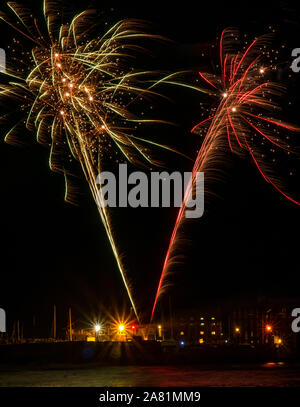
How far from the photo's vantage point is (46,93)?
16891 millimetres

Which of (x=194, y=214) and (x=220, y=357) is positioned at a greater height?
(x=194, y=214)

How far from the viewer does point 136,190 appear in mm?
22344

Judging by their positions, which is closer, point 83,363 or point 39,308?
point 83,363

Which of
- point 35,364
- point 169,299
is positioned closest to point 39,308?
point 169,299

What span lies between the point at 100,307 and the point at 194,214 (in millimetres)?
35763

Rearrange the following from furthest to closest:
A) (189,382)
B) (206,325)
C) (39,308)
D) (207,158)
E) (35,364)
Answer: (206,325)
(39,308)
(35,364)
(207,158)
(189,382)

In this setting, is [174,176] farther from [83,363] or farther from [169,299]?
[169,299]

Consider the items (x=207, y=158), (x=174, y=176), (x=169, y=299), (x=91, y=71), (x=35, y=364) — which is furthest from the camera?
(x=169, y=299)

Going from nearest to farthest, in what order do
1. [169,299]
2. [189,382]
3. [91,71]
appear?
[189,382] → [91,71] → [169,299]

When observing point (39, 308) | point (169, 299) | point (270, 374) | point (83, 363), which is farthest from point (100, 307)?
point (270, 374)

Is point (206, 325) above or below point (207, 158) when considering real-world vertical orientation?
below

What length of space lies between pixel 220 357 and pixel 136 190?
9.12 meters

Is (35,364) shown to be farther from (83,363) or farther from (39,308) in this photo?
(39,308)

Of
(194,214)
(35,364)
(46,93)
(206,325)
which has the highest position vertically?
(46,93)
